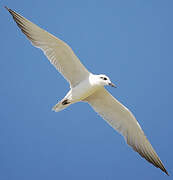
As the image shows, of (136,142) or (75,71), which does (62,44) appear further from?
(136,142)

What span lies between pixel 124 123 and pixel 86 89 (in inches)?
56.0

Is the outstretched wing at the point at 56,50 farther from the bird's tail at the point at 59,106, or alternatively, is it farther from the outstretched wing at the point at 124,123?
the outstretched wing at the point at 124,123

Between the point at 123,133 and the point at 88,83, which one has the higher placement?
the point at 88,83

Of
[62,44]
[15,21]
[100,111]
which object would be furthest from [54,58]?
[100,111]

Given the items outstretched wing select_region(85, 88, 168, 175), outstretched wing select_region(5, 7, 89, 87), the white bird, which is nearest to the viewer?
outstretched wing select_region(5, 7, 89, 87)

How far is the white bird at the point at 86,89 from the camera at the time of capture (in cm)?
870

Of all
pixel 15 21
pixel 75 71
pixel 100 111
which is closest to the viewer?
pixel 15 21

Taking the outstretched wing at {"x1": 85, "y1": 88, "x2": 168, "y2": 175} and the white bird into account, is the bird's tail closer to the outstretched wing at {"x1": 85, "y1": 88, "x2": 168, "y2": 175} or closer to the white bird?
the white bird

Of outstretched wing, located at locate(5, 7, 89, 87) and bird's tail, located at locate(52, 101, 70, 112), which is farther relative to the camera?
bird's tail, located at locate(52, 101, 70, 112)

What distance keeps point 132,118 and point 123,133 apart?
47 cm

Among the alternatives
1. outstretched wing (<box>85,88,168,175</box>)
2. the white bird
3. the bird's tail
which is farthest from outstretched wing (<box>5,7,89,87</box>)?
outstretched wing (<box>85,88,168,175</box>)

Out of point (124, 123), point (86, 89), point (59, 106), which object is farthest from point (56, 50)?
point (124, 123)

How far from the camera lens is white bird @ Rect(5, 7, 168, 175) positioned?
8.70m

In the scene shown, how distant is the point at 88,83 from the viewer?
9.05m
